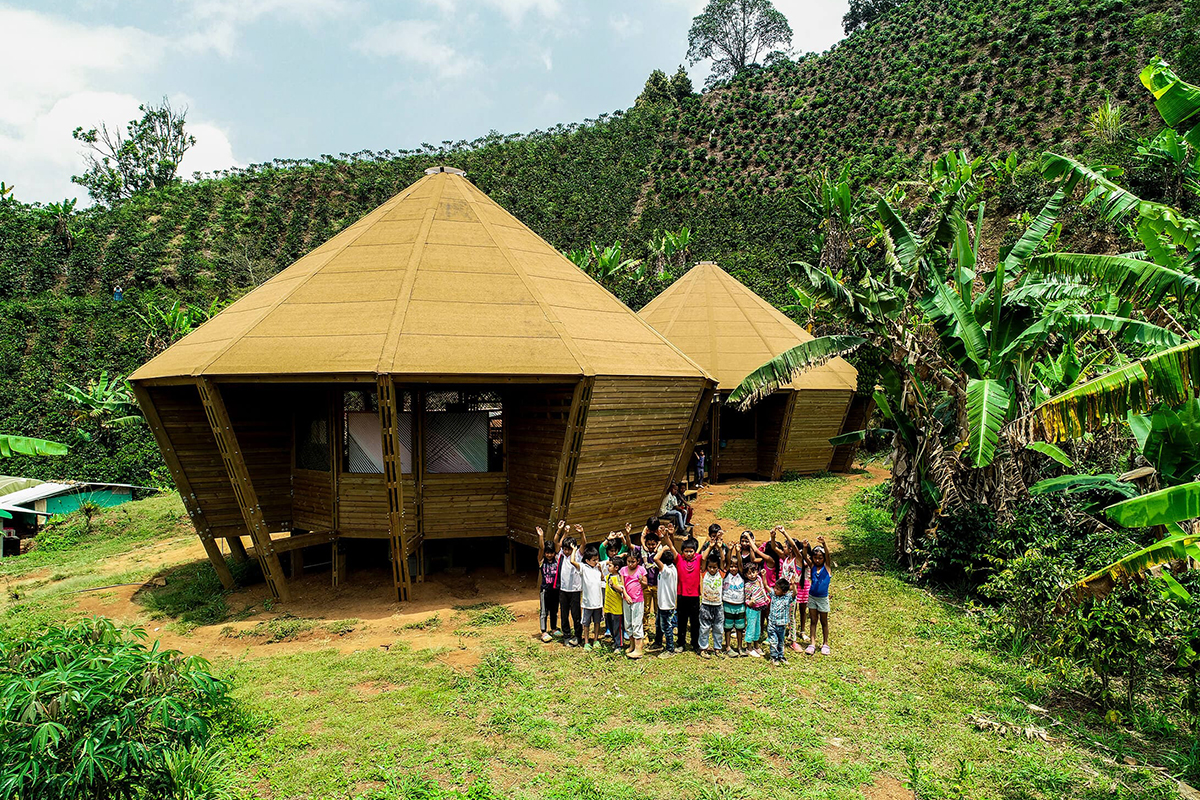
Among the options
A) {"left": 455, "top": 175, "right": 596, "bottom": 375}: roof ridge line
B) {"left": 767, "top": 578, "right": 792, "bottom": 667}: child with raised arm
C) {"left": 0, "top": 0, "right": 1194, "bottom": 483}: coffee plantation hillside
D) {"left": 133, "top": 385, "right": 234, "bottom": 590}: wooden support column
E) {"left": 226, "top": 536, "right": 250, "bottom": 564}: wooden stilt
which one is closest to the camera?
{"left": 767, "top": 578, "right": 792, "bottom": 667}: child with raised arm

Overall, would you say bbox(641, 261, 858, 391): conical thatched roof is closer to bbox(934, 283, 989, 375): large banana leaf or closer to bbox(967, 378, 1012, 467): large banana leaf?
bbox(934, 283, 989, 375): large banana leaf

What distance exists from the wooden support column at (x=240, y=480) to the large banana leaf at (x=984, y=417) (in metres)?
12.0

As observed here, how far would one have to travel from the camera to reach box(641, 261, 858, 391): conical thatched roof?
24609mm

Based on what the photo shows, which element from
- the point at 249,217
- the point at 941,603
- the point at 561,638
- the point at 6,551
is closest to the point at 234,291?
the point at 249,217

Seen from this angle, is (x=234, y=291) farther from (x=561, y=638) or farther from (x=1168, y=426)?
(x=1168, y=426)

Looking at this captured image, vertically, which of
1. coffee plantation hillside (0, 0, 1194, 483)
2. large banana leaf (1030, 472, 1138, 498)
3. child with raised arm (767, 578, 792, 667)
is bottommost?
child with raised arm (767, 578, 792, 667)

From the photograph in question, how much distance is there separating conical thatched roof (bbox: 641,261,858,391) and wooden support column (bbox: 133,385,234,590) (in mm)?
15985

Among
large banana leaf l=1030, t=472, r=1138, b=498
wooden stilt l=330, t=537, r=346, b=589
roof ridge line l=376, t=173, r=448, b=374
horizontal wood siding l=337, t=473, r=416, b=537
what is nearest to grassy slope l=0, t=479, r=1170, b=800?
large banana leaf l=1030, t=472, r=1138, b=498

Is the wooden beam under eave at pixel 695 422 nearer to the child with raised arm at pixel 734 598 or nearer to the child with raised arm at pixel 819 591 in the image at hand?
the child with raised arm at pixel 734 598

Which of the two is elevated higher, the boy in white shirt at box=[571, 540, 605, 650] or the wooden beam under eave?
the wooden beam under eave

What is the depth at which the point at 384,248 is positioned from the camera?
14.1 meters

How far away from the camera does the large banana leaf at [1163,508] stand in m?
5.55

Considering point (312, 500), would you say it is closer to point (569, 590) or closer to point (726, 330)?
point (569, 590)

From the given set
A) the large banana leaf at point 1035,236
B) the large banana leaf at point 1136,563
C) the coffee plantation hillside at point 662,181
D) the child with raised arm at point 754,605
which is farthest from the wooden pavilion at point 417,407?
the coffee plantation hillside at point 662,181
